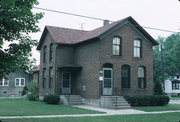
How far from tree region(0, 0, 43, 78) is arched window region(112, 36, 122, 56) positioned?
13693mm

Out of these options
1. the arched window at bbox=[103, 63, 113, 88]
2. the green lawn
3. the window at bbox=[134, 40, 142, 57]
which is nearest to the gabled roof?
the window at bbox=[134, 40, 142, 57]

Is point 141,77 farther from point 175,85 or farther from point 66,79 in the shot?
point 175,85

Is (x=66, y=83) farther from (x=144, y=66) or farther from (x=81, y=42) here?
(x=144, y=66)

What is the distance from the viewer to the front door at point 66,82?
27812 mm

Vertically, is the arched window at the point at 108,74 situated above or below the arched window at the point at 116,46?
below

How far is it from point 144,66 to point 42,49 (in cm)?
1331

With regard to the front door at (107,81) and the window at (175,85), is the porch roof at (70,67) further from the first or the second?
the window at (175,85)

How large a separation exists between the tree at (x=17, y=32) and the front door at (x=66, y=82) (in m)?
15.8

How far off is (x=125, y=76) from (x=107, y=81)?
2.09m

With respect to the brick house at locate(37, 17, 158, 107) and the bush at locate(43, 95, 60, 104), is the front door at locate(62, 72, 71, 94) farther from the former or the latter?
the bush at locate(43, 95, 60, 104)

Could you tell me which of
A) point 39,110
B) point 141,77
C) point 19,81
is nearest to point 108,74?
point 141,77

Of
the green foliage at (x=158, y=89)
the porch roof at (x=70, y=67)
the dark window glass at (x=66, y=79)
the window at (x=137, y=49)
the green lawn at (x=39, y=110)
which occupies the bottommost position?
the green lawn at (x=39, y=110)

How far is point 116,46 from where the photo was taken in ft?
82.7

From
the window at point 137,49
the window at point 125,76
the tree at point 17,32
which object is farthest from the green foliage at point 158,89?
the tree at point 17,32
